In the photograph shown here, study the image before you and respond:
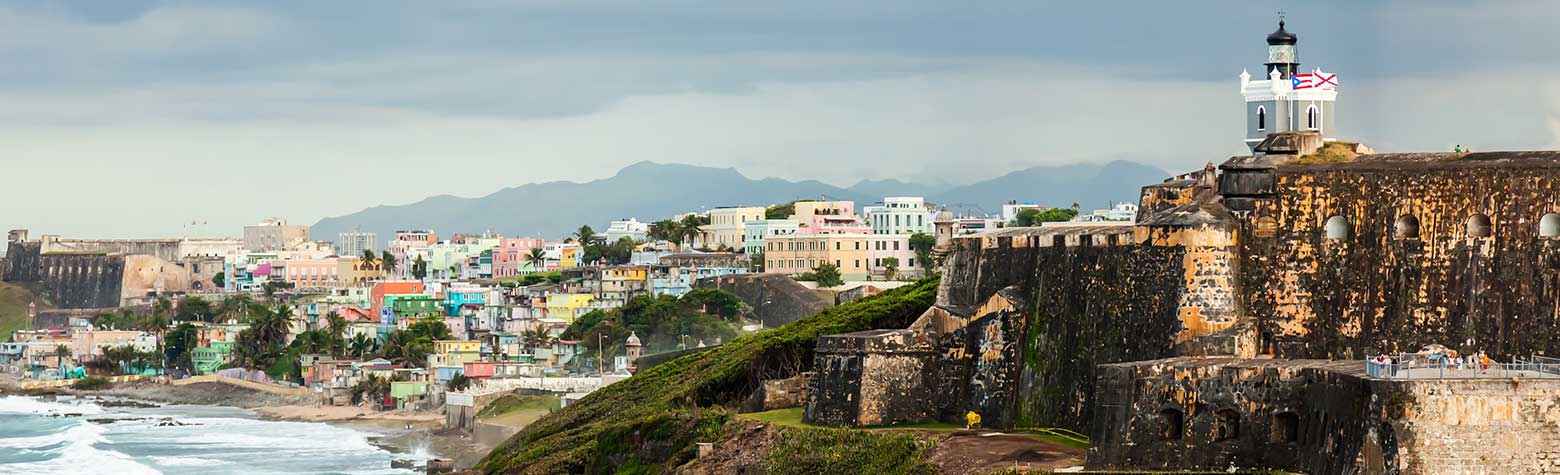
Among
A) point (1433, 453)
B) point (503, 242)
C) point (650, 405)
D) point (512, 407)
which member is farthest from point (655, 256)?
point (1433, 453)

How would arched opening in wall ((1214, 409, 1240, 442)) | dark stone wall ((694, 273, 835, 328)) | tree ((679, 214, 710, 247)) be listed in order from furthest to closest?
1. tree ((679, 214, 710, 247))
2. dark stone wall ((694, 273, 835, 328))
3. arched opening in wall ((1214, 409, 1240, 442))

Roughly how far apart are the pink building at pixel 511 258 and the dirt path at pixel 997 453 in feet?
478

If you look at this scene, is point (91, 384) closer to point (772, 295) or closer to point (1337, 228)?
point (772, 295)

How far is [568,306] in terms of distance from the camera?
13925 centimetres

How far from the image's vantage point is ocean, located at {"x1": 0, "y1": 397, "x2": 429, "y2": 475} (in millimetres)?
81562

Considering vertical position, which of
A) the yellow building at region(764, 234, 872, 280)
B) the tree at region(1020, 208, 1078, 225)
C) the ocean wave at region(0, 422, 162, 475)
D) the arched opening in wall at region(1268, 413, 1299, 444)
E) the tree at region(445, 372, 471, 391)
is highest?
Result: the tree at region(1020, 208, 1078, 225)

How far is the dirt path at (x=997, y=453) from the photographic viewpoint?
33.0m

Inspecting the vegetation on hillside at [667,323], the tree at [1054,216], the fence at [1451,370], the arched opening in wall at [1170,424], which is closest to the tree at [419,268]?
the vegetation on hillside at [667,323]

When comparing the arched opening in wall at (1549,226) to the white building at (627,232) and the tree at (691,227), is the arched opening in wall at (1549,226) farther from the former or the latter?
the white building at (627,232)

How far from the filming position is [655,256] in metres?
154

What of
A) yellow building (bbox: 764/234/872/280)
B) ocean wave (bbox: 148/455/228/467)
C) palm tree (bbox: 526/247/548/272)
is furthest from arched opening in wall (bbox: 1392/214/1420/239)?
palm tree (bbox: 526/247/548/272)

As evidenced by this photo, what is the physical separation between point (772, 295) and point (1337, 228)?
91647mm

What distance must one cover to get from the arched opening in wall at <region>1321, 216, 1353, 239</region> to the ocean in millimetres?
50679

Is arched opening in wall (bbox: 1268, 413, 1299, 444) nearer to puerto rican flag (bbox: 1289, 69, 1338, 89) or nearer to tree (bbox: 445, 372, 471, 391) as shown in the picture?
puerto rican flag (bbox: 1289, 69, 1338, 89)
